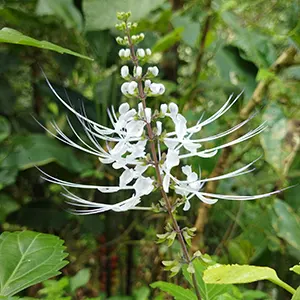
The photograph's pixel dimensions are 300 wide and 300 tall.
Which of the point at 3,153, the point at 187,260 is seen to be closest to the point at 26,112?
the point at 3,153

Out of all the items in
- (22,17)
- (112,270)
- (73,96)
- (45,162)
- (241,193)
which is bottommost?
(112,270)

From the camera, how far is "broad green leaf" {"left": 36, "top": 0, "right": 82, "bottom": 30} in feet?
3.33

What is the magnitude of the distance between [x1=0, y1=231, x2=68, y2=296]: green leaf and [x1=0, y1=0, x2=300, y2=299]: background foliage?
0.23m

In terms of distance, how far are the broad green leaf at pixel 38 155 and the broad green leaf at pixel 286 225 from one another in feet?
1.36

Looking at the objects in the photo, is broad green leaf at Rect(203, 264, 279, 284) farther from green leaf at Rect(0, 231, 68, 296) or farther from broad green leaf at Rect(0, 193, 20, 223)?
broad green leaf at Rect(0, 193, 20, 223)

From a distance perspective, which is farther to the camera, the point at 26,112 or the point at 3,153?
the point at 26,112

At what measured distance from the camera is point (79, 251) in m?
1.19

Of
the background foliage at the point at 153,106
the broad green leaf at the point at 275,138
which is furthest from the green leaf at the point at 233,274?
the broad green leaf at the point at 275,138

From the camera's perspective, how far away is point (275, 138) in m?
0.88

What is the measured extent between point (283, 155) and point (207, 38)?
0.35 metres

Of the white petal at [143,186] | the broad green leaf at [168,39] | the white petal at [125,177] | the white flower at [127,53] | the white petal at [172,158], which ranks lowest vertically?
the white petal at [143,186]

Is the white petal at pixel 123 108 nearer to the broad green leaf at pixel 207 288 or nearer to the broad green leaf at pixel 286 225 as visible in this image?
the broad green leaf at pixel 207 288

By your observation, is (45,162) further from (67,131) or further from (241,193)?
(241,193)

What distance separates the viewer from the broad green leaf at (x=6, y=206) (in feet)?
3.49
